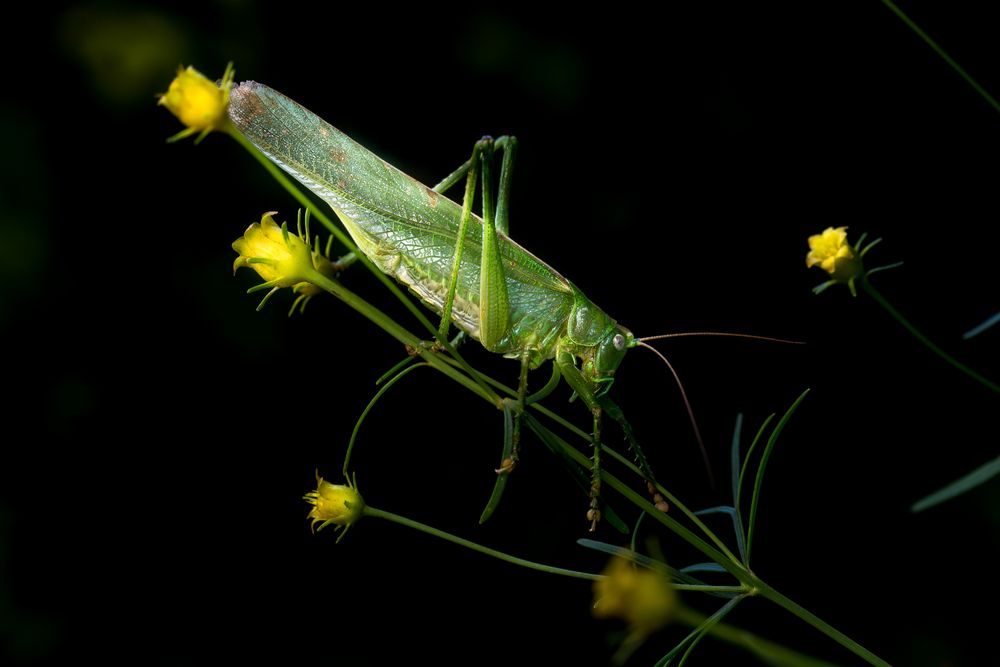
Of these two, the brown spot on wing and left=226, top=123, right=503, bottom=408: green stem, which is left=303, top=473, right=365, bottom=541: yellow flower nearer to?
left=226, top=123, right=503, bottom=408: green stem

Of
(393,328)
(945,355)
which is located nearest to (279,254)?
(393,328)

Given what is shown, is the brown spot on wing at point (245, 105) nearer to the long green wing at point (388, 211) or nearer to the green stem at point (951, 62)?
the long green wing at point (388, 211)

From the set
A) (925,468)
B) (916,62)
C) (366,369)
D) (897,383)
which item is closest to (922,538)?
(925,468)

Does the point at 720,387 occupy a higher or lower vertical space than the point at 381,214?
higher

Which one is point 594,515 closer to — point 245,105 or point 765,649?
point 765,649

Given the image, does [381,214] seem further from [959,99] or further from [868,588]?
[959,99]

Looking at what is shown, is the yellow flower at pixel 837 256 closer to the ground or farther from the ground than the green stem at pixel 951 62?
farther from the ground

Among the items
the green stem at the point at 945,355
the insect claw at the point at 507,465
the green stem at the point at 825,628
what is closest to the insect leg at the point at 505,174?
the insect claw at the point at 507,465
